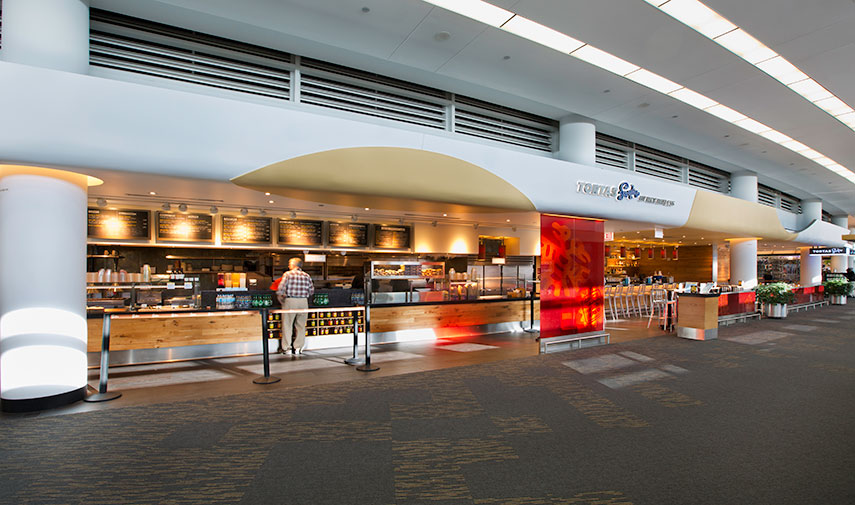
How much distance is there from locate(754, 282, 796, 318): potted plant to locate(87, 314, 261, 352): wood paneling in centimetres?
1376

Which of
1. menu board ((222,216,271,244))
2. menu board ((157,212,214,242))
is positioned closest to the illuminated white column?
menu board ((157,212,214,242))

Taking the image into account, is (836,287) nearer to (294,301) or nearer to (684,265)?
(684,265)

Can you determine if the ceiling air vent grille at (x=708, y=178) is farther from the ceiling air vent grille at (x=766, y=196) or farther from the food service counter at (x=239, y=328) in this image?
the food service counter at (x=239, y=328)

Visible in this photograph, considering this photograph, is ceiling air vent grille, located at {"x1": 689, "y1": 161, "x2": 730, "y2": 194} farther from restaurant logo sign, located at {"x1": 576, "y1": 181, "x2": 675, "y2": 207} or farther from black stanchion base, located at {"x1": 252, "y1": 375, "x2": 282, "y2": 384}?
black stanchion base, located at {"x1": 252, "y1": 375, "x2": 282, "y2": 384}

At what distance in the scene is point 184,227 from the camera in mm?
A: 7219

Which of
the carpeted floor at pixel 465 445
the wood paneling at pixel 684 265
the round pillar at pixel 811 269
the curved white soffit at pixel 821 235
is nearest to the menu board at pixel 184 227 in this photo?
the carpeted floor at pixel 465 445

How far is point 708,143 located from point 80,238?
12.0m

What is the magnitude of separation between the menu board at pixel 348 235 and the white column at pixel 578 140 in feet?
14.7

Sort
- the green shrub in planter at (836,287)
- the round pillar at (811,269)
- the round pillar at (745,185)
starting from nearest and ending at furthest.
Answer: the round pillar at (745,185) < the green shrub in planter at (836,287) < the round pillar at (811,269)

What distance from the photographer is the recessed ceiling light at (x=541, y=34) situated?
5086mm

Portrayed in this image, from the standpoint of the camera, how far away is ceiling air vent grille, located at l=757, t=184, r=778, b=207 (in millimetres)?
14661

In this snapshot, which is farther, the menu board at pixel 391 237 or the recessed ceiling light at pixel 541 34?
the menu board at pixel 391 237

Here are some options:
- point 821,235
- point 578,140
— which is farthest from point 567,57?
point 821,235

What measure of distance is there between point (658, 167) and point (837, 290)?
40.9 feet
